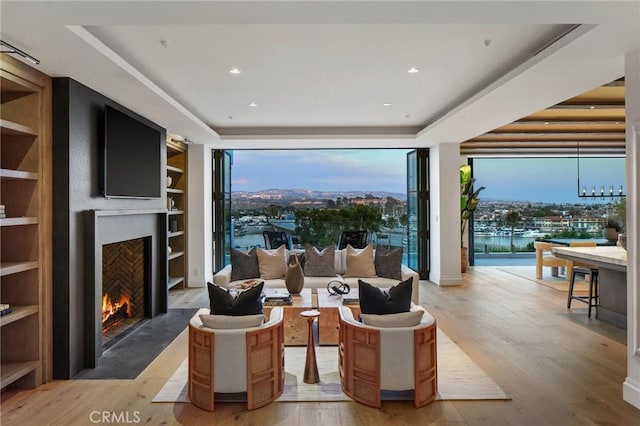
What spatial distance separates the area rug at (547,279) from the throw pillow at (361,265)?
12.1 ft

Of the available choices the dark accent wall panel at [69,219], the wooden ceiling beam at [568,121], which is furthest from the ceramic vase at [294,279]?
the wooden ceiling beam at [568,121]

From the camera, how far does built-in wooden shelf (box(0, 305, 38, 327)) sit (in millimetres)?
3033

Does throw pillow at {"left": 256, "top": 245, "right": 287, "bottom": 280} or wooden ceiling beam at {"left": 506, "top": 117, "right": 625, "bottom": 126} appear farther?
wooden ceiling beam at {"left": 506, "top": 117, "right": 625, "bottom": 126}

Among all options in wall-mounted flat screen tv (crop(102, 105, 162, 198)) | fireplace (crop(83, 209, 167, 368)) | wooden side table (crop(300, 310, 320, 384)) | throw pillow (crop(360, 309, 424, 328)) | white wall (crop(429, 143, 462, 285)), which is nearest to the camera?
throw pillow (crop(360, 309, 424, 328))

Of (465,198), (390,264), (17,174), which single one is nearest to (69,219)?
(17,174)

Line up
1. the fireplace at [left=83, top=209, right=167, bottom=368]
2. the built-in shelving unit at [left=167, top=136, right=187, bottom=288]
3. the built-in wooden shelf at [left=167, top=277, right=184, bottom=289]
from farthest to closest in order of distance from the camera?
the built-in shelving unit at [left=167, top=136, right=187, bottom=288], the built-in wooden shelf at [left=167, top=277, right=184, bottom=289], the fireplace at [left=83, top=209, right=167, bottom=368]

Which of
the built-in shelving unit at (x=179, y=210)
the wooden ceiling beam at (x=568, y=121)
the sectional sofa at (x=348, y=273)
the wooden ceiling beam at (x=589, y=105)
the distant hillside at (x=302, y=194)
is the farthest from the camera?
the distant hillside at (x=302, y=194)

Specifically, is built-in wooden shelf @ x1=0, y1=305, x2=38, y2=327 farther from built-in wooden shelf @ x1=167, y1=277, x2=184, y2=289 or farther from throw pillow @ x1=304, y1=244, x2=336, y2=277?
built-in wooden shelf @ x1=167, y1=277, x2=184, y2=289

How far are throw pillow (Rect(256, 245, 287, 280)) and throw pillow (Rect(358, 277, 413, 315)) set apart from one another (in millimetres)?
2696

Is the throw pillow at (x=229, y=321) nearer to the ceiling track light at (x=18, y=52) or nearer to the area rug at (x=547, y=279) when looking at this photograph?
the ceiling track light at (x=18, y=52)

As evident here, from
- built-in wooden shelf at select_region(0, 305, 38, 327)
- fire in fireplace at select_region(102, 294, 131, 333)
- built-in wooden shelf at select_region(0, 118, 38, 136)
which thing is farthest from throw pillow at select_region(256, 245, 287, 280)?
built-in wooden shelf at select_region(0, 118, 38, 136)

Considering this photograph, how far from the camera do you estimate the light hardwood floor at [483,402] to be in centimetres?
279

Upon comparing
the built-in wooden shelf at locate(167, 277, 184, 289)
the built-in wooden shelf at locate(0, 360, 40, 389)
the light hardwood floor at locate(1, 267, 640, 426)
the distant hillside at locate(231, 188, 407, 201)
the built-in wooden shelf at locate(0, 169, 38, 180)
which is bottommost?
the light hardwood floor at locate(1, 267, 640, 426)

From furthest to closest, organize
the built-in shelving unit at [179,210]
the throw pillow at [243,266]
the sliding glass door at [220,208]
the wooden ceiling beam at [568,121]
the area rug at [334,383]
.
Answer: the sliding glass door at [220,208] → the built-in shelving unit at [179,210] → the wooden ceiling beam at [568,121] → the throw pillow at [243,266] → the area rug at [334,383]
